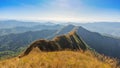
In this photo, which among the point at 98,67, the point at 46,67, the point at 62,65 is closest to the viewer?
the point at 46,67

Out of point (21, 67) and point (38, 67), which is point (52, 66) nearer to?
point (38, 67)

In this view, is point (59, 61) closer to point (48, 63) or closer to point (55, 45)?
point (48, 63)

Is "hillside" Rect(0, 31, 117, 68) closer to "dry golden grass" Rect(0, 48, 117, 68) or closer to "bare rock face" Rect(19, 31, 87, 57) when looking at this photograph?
"dry golden grass" Rect(0, 48, 117, 68)

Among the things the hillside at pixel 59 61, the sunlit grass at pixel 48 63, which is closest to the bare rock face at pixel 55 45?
the hillside at pixel 59 61

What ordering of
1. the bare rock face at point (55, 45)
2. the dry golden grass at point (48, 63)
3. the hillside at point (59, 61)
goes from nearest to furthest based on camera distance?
the dry golden grass at point (48, 63) < the hillside at point (59, 61) < the bare rock face at point (55, 45)

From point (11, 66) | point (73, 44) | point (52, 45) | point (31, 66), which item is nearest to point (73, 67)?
point (31, 66)

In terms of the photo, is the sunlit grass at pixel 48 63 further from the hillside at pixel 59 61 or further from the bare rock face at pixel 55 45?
the bare rock face at pixel 55 45

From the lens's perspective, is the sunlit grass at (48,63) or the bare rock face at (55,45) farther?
the bare rock face at (55,45)

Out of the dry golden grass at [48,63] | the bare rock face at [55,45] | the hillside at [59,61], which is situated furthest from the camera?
the bare rock face at [55,45]

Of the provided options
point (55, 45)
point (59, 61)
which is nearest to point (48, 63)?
point (59, 61)

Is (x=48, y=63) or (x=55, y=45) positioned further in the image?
(x=55, y=45)

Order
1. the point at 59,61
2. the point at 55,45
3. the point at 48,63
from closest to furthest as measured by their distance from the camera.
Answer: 1. the point at 48,63
2. the point at 59,61
3. the point at 55,45
